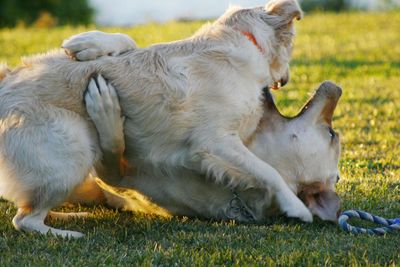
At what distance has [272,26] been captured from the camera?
5.52 m

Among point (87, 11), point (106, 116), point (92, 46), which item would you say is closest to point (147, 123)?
point (106, 116)

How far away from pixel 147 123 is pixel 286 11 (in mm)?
1340

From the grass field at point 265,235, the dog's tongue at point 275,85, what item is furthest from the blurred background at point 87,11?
the dog's tongue at point 275,85

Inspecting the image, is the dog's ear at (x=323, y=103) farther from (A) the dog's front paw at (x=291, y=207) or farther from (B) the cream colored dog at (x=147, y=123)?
(A) the dog's front paw at (x=291, y=207)

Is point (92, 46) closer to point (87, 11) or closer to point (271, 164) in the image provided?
point (271, 164)

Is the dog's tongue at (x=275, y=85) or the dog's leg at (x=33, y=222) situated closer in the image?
the dog's leg at (x=33, y=222)

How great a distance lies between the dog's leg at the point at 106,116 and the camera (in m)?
4.89

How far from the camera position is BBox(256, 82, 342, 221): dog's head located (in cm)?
523

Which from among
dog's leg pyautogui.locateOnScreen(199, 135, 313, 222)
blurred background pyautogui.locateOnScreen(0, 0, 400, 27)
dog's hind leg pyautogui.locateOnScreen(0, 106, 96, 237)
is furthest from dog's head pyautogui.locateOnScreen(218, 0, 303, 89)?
blurred background pyautogui.locateOnScreen(0, 0, 400, 27)

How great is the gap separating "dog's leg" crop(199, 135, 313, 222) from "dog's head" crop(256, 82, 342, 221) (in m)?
0.29

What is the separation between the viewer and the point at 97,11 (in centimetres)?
2577

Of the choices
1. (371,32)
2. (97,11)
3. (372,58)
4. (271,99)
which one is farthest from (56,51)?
(97,11)

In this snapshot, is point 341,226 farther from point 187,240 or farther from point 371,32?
point 371,32

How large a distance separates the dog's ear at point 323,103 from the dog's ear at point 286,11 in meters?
0.53
